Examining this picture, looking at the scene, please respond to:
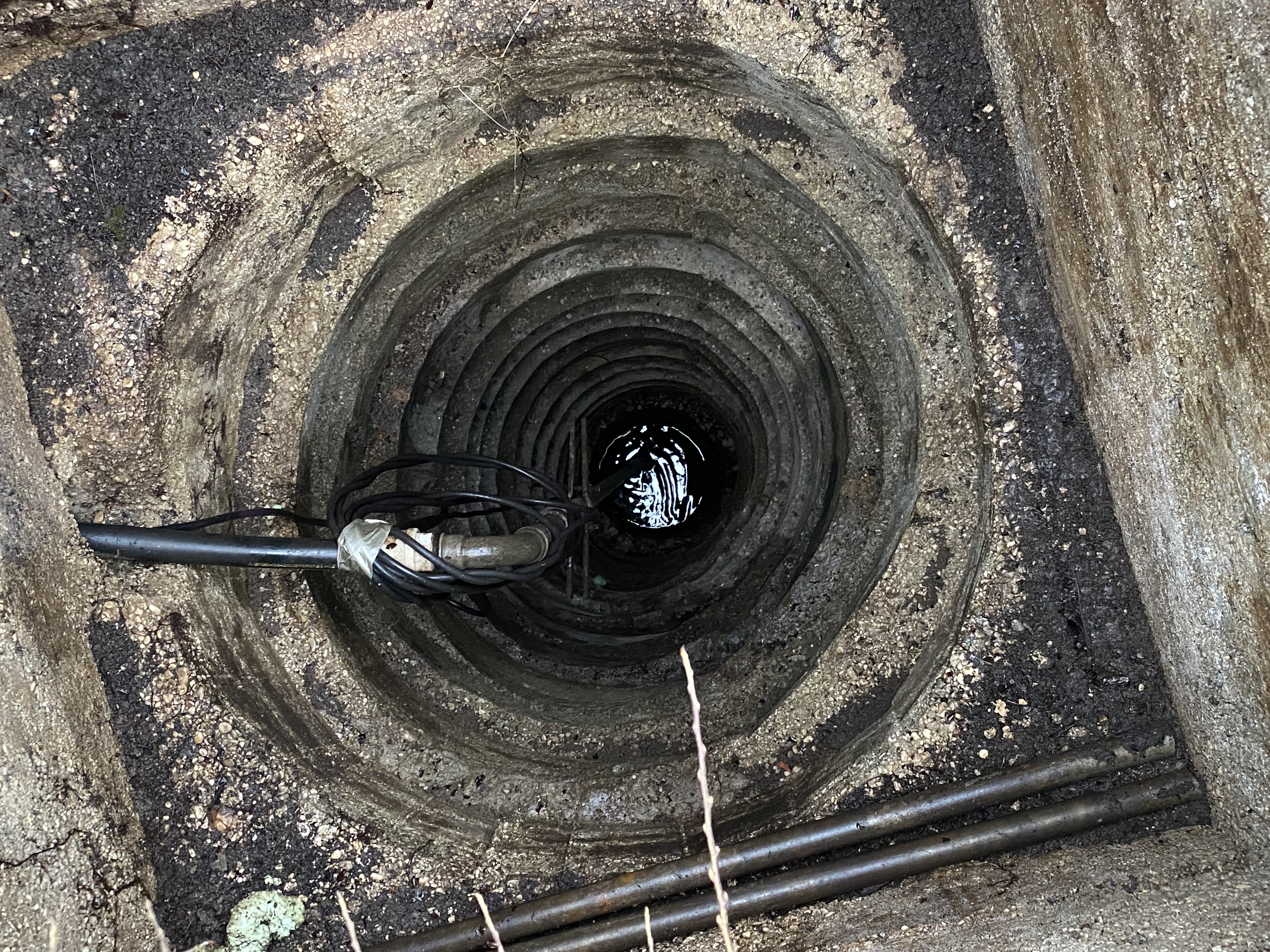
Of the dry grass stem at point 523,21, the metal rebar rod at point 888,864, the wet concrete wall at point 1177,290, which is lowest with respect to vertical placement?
the metal rebar rod at point 888,864

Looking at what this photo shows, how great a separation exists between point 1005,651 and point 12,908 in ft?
8.45

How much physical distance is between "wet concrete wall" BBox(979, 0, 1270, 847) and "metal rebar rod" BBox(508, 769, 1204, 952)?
0.18m

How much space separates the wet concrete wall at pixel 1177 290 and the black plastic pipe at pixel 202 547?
2.21 metres

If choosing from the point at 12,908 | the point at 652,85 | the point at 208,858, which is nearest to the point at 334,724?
the point at 208,858

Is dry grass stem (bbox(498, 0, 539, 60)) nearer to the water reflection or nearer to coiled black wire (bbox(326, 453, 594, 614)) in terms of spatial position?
coiled black wire (bbox(326, 453, 594, 614))

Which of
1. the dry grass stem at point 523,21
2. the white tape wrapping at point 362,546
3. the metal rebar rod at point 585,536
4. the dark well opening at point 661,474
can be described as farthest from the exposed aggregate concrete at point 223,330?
the dark well opening at point 661,474

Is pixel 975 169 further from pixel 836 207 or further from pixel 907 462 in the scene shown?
pixel 907 462

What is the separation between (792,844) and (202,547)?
6.12ft

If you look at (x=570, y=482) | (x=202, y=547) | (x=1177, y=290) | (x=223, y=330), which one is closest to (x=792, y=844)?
(x=1177, y=290)

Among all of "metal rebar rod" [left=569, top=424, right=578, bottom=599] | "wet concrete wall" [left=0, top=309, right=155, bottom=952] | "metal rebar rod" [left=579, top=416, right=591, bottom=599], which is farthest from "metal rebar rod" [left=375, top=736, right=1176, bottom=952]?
"metal rebar rod" [left=579, top=416, right=591, bottom=599]

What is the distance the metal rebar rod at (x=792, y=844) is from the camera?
2.21 meters

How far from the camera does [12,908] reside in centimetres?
189

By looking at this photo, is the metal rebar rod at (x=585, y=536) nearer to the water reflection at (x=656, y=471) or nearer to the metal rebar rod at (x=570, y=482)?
the metal rebar rod at (x=570, y=482)

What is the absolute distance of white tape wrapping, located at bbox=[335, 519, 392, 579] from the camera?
2314mm
